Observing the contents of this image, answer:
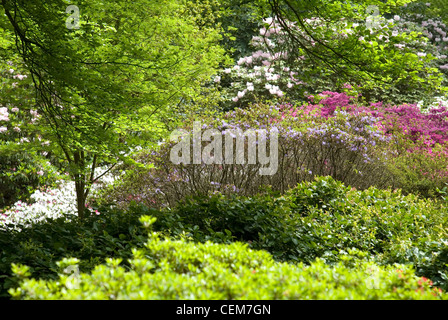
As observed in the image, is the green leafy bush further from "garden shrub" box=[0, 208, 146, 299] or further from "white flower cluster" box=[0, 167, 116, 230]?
"white flower cluster" box=[0, 167, 116, 230]

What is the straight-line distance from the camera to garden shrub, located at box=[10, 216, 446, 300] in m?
1.69

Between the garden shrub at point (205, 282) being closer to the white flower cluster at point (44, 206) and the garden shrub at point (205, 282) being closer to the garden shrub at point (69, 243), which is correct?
the garden shrub at point (69, 243)

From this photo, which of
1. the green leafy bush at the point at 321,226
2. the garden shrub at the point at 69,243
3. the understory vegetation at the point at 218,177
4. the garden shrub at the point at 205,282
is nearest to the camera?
the garden shrub at the point at 205,282

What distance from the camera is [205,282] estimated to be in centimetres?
181

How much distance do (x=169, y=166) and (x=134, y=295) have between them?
209 inches


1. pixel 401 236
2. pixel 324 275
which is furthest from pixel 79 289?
pixel 401 236

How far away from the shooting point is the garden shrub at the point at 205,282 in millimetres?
→ 1691

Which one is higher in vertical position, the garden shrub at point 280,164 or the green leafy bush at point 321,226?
the garden shrub at point 280,164

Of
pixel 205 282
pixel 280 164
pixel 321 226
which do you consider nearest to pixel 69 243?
pixel 205 282

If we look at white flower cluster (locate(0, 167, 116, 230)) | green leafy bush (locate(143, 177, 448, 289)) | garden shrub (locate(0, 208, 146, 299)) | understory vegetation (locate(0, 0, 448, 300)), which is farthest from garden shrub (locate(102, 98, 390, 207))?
garden shrub (locate(0, 208, 146, 299))

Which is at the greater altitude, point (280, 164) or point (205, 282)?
point (280, 164)

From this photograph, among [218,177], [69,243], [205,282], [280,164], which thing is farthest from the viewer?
[280,164]

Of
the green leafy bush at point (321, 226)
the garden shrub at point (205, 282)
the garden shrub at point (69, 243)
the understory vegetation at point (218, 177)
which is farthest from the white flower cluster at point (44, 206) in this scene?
the garden shrub at point (205, 282)

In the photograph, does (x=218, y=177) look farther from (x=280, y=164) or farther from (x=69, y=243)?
(x=69, y=243)
